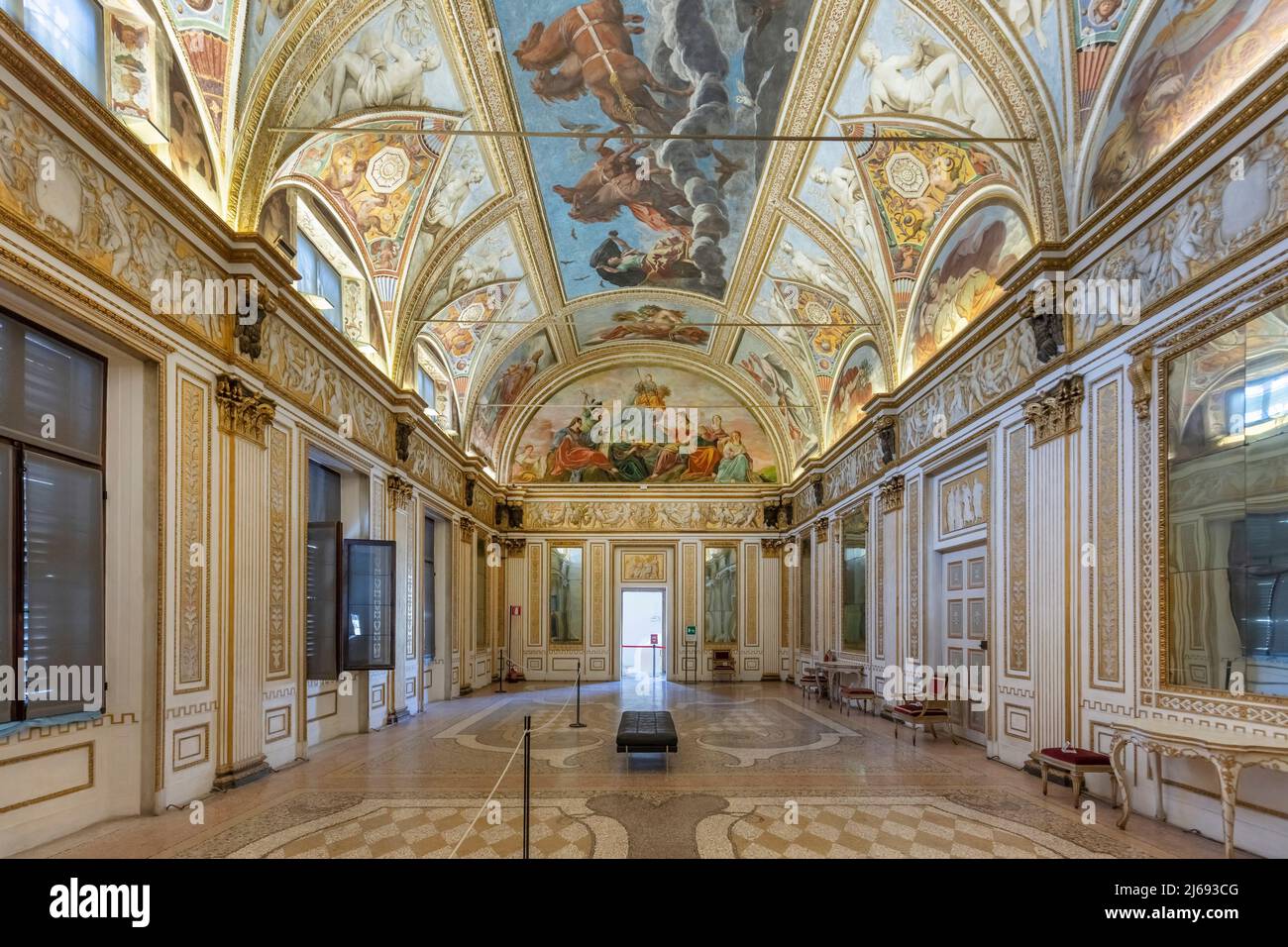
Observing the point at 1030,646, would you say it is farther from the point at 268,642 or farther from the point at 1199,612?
the point at 268,642

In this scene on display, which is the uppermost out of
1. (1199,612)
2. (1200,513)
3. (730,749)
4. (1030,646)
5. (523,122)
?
(523,122)

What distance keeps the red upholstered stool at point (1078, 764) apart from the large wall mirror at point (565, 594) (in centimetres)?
1922

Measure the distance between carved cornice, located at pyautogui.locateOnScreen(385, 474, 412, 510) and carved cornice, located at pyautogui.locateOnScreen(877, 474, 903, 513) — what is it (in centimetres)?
965

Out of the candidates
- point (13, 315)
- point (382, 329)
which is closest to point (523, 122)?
point (382, 329)

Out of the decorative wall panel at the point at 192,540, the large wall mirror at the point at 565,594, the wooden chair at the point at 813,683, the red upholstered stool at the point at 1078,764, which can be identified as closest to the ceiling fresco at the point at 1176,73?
the red upholstered stool at the point at 1078,764

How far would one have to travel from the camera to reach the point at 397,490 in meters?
15.7

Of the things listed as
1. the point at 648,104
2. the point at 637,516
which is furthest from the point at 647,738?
the point at 637,516

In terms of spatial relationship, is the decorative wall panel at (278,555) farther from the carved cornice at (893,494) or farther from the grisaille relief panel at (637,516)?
the grisaille relief panel at (637,516)

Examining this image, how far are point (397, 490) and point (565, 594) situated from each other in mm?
11878

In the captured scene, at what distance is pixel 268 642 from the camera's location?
34.2 ft

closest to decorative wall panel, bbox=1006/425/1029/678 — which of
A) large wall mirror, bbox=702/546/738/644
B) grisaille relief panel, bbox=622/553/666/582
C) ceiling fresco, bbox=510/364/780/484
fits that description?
large wall mirror, bbox=702/546/738/644

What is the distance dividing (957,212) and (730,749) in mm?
8906

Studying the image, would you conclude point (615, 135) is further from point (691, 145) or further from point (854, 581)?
point (854, 581)

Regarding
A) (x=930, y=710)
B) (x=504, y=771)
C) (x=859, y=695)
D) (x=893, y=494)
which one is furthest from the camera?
(x=893, y=494)
